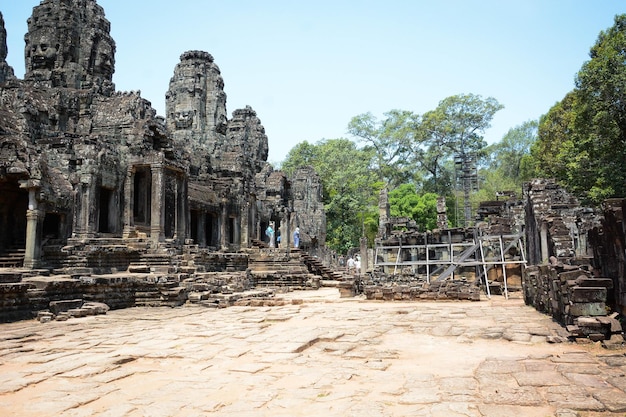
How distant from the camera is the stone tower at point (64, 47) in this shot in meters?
24.4

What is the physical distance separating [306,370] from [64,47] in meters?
24.3

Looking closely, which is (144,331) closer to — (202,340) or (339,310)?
(202,340)

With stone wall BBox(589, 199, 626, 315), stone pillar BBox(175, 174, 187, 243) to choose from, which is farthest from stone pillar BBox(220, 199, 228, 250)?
stone wall BBox(589, 199, 626, 315)

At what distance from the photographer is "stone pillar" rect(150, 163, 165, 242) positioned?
19547mm

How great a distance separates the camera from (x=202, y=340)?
7.95 m

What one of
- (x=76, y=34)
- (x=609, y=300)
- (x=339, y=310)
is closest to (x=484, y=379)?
(x=609, y=300)

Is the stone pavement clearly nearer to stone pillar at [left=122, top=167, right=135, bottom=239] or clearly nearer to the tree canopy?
stone pillar at [left=122, top=167, right=135, bottom=239]

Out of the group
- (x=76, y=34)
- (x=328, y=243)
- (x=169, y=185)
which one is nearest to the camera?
(x=169, y=185)

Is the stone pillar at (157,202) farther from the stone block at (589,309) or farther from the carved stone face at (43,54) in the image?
the stone block at (589,309)

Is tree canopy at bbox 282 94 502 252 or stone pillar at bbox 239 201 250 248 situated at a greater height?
tree canopy at bbox 282 94 502 252

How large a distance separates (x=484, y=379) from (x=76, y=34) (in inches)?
1022

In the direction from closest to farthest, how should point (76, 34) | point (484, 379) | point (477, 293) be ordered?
point (484, 379), point (477, 293), point (76, 34)

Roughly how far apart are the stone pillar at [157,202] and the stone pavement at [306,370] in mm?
9618

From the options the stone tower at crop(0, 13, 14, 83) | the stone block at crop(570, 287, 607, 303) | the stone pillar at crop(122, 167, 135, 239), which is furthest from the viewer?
the stone tower at crop(0, 13, 14, 83)
